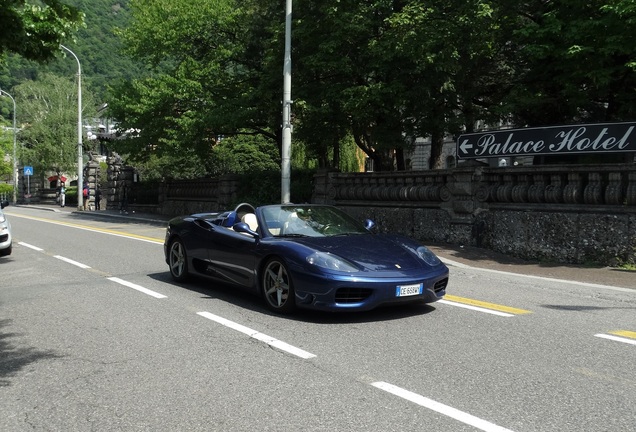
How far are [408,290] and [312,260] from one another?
1.08 metres

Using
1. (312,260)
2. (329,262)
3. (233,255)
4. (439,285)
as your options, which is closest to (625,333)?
(439,285)

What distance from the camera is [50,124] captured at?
60562 mm

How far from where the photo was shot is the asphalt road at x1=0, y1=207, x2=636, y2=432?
12.5ft

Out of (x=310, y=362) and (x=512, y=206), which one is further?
(x=512, y=206)

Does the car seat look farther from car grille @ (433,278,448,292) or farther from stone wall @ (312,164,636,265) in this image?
stone wall @ (312,164,636,265)

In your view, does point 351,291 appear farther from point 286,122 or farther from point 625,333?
point 286,122

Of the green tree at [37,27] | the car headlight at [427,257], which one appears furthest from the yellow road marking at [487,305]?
the green tree at [37,27]

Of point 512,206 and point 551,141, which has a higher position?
point 551,141

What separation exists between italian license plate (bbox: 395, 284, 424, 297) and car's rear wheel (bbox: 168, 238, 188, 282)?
3985 mm

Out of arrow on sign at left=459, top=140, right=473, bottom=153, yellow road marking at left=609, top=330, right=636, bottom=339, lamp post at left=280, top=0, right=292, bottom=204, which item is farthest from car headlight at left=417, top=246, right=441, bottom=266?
lamp post at left=280, top=0, right=292, bottom=204

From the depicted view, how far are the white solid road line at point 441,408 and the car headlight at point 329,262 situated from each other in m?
1.98

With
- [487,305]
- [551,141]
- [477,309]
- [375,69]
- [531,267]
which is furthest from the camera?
[375,69]

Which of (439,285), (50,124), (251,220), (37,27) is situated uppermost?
(50,124)

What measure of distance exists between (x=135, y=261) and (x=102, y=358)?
7.18 metres
